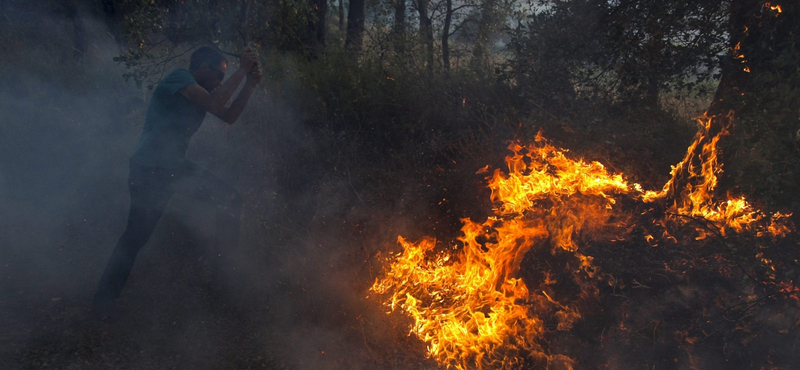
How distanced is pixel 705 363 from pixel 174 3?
27.3 feet

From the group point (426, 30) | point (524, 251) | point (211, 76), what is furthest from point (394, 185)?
point (426, 30)

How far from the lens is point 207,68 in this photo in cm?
418

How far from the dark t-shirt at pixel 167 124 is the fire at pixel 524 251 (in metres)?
1.88

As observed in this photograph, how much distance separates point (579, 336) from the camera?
12.1 ft

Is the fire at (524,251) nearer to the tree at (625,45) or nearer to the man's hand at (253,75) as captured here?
the tree at (625,45)

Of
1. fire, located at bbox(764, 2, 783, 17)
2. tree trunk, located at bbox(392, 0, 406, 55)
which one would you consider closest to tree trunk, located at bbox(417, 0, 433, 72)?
tree trunk, located at bbox(392, 0, 406, 55)

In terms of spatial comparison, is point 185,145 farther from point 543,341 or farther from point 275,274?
point 543,341

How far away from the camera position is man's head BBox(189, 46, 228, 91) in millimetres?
4188

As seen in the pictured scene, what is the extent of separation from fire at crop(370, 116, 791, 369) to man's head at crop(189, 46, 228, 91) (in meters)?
1.99

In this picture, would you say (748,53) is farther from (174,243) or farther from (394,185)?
(174,243)

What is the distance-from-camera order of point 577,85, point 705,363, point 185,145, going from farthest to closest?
point 577,85 < point 185,145 < point 705,363

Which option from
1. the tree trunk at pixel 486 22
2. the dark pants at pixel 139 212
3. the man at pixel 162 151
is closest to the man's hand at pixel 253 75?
the man at pixel 162 151

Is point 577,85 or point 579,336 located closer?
point 579,336

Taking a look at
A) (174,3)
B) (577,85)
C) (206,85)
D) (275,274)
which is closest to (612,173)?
(577,85)
